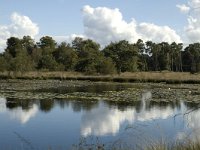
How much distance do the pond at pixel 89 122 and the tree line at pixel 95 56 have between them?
88.2ft

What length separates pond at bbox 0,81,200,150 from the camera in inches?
Answer: 429

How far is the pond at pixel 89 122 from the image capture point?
10.9 m

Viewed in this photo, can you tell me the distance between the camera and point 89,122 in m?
15.7

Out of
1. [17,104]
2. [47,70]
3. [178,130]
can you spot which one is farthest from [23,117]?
[47,70]

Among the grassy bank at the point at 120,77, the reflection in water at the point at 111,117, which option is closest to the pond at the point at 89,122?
the reflection in water at the point at 111,117

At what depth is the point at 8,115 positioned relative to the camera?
17.1m

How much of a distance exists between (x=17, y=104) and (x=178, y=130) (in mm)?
10336

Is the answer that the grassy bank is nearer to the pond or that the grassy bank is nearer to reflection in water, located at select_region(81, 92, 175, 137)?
the pond

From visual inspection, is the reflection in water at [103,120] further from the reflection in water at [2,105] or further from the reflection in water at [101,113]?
the reflection in water at [2,105]

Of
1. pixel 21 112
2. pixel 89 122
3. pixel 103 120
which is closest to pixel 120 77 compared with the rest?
pixel 21 112

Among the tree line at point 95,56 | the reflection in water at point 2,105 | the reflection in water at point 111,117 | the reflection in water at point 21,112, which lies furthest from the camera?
the tree line at point 95,56

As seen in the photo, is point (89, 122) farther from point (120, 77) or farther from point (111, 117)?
→ point (120, 77)

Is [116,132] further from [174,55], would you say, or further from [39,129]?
[174,55]

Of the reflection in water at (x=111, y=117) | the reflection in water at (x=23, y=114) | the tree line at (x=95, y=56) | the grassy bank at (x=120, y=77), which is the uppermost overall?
the tree line at (x=95, y=56)
